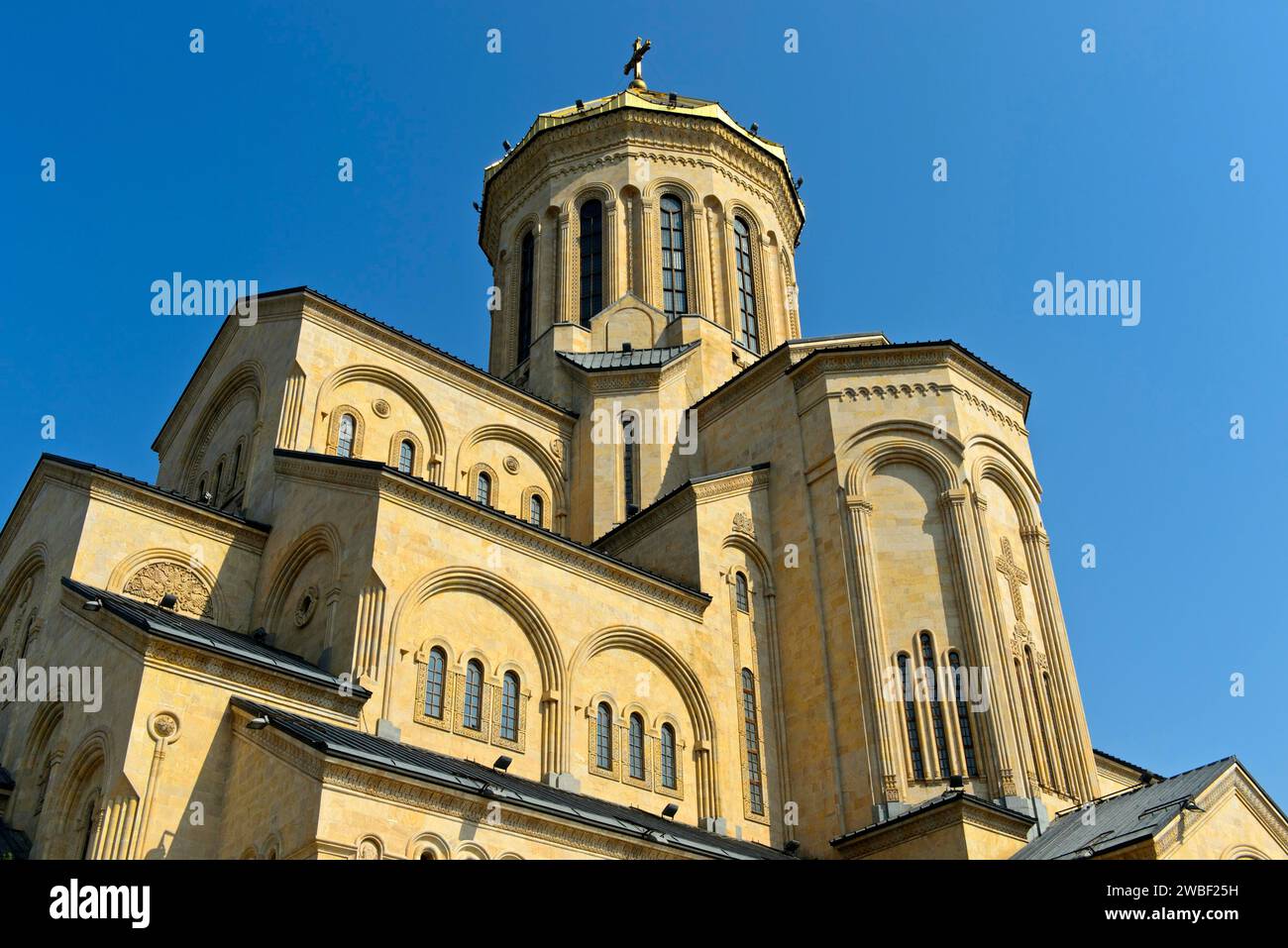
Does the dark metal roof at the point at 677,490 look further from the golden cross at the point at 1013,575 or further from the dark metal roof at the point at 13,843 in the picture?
the dark metal roof at the point at 13,843

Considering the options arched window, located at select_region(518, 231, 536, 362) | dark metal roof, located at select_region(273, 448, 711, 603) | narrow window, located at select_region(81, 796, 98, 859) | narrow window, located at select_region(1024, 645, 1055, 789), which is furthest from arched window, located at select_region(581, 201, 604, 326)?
narrow window, located at select_region(81, 796, 98, 859)

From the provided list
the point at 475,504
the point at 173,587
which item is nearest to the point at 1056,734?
the point at 475,504

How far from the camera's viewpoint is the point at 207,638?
17.8 m

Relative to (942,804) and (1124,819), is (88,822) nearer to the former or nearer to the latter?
(942,804)

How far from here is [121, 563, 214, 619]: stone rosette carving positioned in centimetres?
2172

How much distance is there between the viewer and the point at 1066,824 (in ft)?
70.7

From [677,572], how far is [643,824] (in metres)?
7.66

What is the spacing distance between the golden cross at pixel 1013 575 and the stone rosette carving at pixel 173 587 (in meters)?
16.4

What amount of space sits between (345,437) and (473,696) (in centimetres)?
855

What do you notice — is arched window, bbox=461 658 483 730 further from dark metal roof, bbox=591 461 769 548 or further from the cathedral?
dark metal roof, bbox=591 461 769 548

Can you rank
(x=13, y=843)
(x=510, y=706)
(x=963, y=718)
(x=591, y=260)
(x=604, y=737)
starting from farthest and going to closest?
1. (x=591, y=260)
2. (x=963, y=718)
3. (x=604, y=737)
4. (x=510, y=706)
5. (x=13, y=843)

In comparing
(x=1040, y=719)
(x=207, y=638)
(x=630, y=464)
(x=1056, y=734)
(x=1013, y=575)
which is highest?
(x=630, y=464)

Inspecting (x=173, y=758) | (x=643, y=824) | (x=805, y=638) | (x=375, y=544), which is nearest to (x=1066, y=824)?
(x=805, y=638)

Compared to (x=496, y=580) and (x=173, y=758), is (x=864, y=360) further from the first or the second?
(x=173, y=758)
